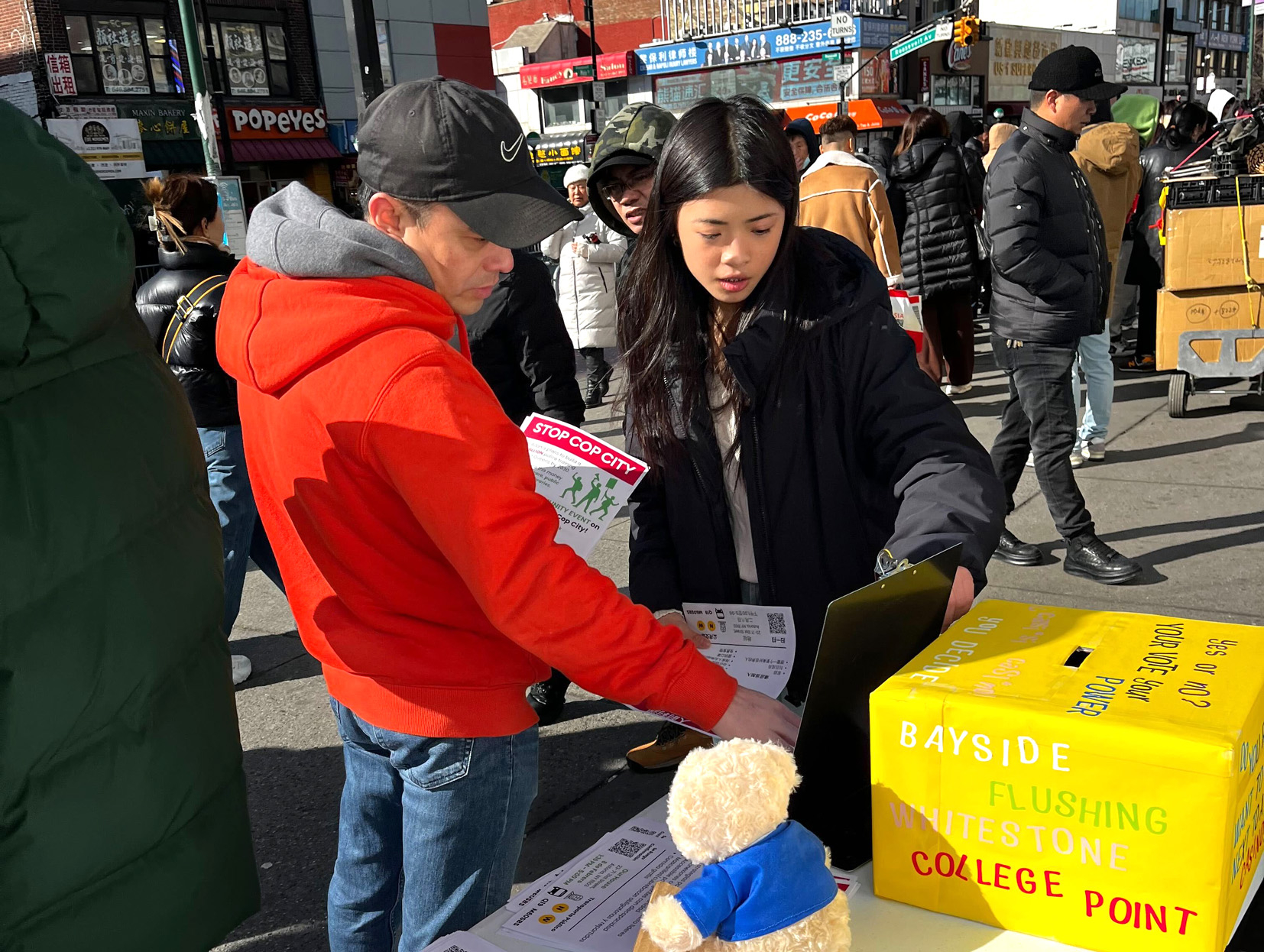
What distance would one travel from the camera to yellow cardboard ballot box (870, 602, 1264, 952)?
1097mm

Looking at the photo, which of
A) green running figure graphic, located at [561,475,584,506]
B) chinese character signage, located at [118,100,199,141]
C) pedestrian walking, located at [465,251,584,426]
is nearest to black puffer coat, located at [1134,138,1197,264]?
pedestrian walking, located at [465,251,584,426]

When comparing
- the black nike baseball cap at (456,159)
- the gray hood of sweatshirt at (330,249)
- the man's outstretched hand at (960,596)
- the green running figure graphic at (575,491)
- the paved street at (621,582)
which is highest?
the black nike baseball cap at (456,159)

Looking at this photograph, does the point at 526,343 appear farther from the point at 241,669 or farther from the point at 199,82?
the point at 199,82

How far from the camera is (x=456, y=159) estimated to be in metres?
→ 1.47

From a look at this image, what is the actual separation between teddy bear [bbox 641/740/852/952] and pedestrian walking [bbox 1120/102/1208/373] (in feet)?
26.7

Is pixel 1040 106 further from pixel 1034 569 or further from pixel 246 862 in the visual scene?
pixel 246 862

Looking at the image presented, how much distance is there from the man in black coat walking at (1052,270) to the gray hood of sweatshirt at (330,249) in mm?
3831

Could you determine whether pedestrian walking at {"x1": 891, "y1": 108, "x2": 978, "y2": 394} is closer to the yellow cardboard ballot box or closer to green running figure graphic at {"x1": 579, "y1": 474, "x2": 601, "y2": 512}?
green running figure graphic at {"x1": 579, "y1": 474, "x2": 601, "y2": 512}

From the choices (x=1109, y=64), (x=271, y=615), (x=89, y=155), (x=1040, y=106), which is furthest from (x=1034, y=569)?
(x=1109, y=64)

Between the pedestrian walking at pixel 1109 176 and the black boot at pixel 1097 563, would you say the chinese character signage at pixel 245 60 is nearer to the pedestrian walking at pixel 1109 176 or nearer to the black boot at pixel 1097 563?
the pedestrian walking at pixel 1109 176

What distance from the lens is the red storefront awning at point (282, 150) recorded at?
77.2ft

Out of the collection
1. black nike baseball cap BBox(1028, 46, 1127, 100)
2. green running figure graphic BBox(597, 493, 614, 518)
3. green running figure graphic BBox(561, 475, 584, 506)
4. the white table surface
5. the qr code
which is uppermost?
black nike baseball cap BBox(1028, 46, 1127, 100)

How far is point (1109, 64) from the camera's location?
40.2 m

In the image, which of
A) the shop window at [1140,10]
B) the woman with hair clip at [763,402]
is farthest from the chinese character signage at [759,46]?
the woman with hair clip at [763,402]
